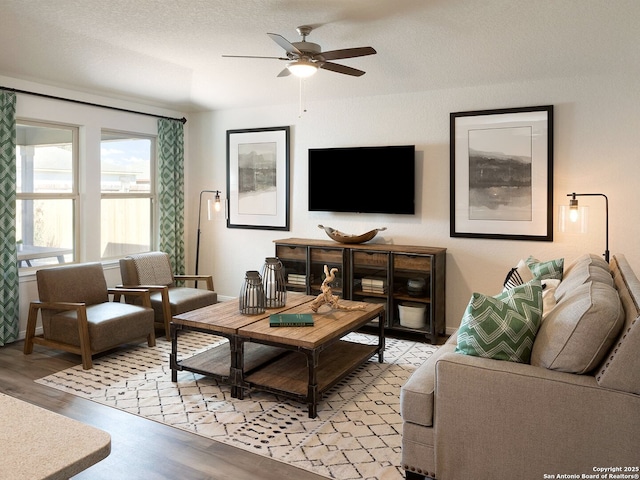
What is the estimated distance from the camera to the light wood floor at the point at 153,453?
8.21ft

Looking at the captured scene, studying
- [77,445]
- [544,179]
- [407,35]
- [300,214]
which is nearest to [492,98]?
[544,179]

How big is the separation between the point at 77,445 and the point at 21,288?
449cm

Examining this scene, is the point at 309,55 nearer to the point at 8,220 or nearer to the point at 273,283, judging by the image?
the point at 273,283

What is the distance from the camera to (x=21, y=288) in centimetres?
480

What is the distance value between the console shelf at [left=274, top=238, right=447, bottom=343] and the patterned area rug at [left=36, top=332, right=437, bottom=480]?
63 centimetres

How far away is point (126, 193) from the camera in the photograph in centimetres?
604

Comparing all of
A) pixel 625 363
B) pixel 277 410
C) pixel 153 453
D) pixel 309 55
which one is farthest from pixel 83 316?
pixel 625 363

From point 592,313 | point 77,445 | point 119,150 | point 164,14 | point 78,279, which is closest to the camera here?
point 77,445

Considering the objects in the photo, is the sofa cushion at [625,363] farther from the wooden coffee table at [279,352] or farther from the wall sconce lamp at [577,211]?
the wall sconce lamp at [577,211]

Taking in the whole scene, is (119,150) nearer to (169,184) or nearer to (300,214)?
(169,184)

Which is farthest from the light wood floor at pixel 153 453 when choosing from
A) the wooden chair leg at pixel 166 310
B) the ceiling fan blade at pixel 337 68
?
the ceiling fan blade at pixel 337 68

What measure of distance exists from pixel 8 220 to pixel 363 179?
11.7ft

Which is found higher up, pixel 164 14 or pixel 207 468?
pixel 164 14

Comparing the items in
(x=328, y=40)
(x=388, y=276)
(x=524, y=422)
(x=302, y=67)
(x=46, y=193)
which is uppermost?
(x=328, y=40)
